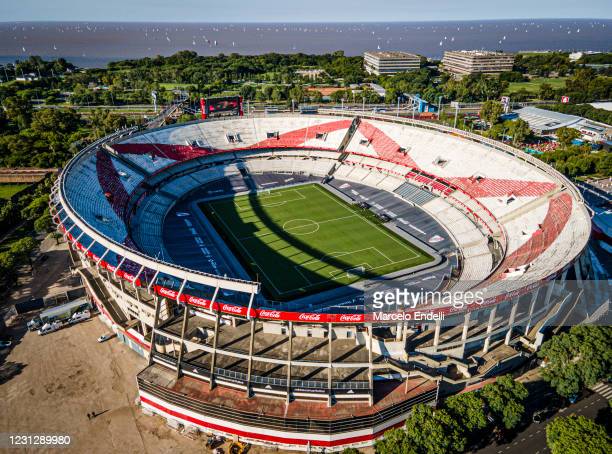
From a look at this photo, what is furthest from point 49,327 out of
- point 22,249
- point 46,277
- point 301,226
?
point 301,226

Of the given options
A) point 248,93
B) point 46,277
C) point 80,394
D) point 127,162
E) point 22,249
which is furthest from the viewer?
point 248,93

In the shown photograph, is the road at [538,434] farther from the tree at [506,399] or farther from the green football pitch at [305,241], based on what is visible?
the green football pitch at [305,241]

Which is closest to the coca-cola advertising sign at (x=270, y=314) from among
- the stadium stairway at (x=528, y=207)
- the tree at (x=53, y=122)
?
the stadium stairway at (x=528, y=207)

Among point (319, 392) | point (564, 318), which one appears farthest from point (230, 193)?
point (564, 318)

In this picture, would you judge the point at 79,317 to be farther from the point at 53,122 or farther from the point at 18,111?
the point at 18,111

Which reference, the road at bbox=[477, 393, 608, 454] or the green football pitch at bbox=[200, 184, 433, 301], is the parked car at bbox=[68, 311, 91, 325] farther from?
the road at bbox=[477, 393, 608, 454]

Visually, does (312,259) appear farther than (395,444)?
Yes

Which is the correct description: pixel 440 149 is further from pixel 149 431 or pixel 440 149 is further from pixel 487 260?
pixel 149 431
